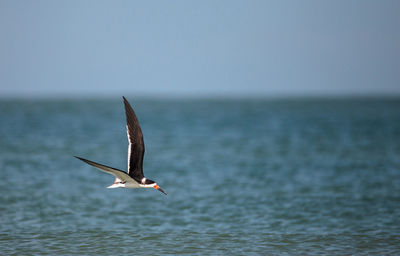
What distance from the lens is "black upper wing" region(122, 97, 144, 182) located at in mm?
14781

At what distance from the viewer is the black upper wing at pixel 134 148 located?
48.5 ft

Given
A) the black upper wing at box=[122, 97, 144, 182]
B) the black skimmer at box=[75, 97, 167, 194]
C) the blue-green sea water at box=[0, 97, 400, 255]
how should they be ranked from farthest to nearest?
the blue-green sea water at box=[0, 97, 400, 255] → the black upper wing at box=[122, 97, 144, 182] → the black skimmer at box=[75, 97, 167, 194]

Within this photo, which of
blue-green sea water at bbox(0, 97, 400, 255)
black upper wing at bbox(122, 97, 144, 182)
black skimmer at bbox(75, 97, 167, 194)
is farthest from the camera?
blue-green sea water at bbox(0, 97, 400, 255)

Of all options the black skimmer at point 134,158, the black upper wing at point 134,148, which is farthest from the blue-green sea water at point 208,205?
the black upper wing at point 134,148

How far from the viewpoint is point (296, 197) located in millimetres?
24375

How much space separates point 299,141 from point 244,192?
91.2 ft

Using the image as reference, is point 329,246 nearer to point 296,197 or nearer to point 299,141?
Result: point 296,197

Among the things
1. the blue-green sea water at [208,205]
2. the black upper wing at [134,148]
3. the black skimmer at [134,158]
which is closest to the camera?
the black skimmer at [134,158]

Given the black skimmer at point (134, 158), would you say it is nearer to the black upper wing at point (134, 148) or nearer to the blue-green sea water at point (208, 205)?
the black upper wing at point (134, 148)

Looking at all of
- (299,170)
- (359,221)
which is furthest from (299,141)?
(359,221)

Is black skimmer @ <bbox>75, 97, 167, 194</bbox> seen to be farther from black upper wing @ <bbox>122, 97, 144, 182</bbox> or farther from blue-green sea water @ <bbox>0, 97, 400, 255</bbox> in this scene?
blue-green sea water @ <bbox>0, 97, 400, 255</bbox>

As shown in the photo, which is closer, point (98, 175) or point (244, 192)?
point (244, 192)

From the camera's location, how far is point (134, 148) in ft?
49.3

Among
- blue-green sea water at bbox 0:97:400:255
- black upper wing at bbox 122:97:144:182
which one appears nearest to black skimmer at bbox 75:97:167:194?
black upper wing at bbox 122:97:144:182
